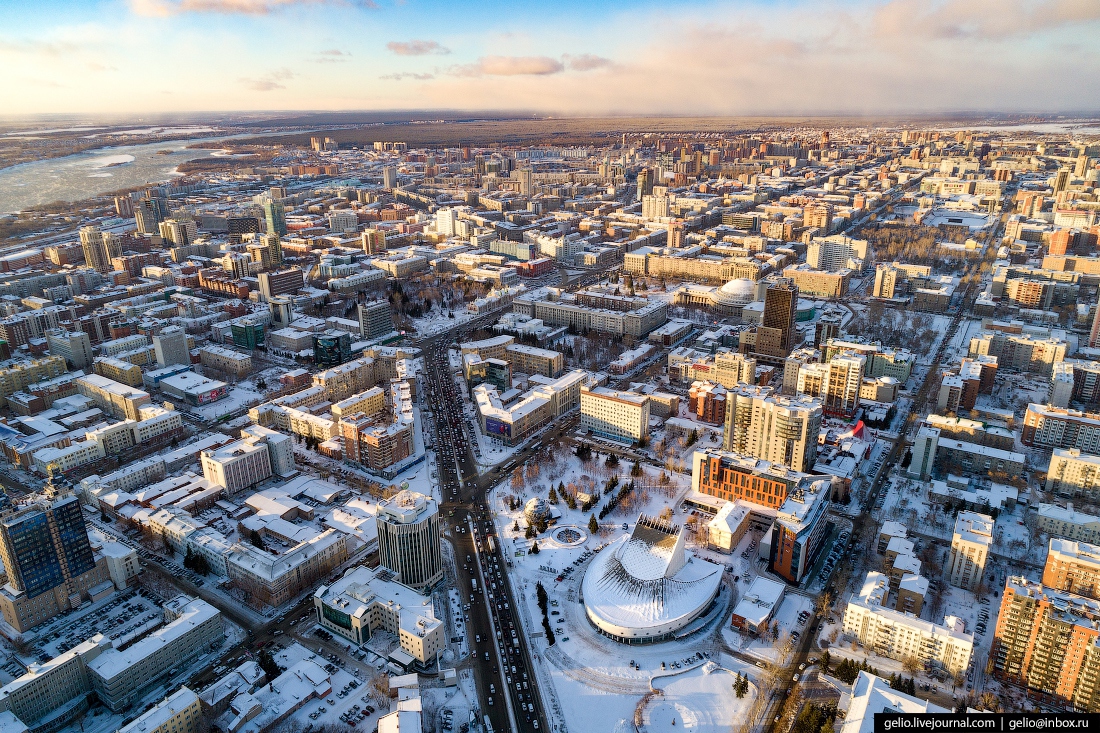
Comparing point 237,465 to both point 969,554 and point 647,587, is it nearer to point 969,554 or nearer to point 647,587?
point 647,587

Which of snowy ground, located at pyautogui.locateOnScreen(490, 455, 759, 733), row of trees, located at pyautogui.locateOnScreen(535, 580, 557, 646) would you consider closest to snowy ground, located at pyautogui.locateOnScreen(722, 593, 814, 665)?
snowy ground, located at pyautogui.locateOnScreen(490, 455, 759, 733)

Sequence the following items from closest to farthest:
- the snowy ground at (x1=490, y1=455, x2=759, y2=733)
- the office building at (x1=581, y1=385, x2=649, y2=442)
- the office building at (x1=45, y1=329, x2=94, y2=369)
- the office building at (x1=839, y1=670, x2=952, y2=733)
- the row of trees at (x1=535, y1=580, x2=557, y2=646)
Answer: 1. the office building at (x1=839, y1=670, x2=952, y2=733)
2. the snowy ground at (x1=490, y1=455, x2=759, y2=733)
3. the row of trees at (x1=535, y1=580, x2=557, y2=646)
4. the office building at (x1=581, y1=385, x2=649, y2=442)
5. the office building at (x1=45, y1=329, x2=94, y2=369)

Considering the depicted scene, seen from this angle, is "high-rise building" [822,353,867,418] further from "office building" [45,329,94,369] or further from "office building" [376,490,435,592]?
"office building" [45,329,94,369]

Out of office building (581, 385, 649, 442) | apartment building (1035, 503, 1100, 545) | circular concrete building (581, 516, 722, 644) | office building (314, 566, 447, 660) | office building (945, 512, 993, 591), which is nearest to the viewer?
office building (314, 566, 447, 660)

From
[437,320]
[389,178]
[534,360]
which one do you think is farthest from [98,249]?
[389,178]

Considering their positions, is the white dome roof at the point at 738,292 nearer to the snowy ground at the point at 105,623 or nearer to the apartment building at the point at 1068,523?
the apartment building at the point at 1068,523

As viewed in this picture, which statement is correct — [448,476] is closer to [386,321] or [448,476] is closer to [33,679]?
[33,679]
